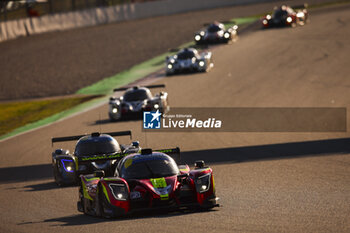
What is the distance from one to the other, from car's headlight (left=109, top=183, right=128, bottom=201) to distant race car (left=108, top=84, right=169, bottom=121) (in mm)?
18077

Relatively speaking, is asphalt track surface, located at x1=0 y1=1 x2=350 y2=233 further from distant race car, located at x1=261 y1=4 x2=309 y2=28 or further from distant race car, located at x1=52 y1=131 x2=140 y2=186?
distant race car, located at x1=261 y1=4 x2=309 y2=28

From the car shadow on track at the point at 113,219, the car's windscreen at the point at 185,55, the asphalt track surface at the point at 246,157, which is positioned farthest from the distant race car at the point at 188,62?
the car shadow on track at the point at 113,219

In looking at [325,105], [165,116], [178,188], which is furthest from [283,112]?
[178,188]

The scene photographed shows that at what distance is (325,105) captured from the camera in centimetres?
3456

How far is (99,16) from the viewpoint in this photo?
A: 74.4 meters

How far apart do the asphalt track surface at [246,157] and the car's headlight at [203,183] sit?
1.73 feet

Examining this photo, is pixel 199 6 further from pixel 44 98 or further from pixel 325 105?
pixel 325 105

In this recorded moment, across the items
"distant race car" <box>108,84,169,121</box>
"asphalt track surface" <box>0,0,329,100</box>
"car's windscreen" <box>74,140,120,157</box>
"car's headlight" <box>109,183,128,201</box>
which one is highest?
"car's headlight" <box>109,183,128,201</box>

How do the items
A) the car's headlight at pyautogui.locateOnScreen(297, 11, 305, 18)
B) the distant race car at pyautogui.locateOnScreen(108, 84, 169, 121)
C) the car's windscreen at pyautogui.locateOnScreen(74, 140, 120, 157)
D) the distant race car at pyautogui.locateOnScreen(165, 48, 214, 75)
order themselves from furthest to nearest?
the car's headlight at pyautogui.locateOnScreen(297, 11, 305, 18) → the distant race car at pyautogui.locateOnScreen(165, 48, 214, 75) → the distant race car at pyautogui.locateOnScreen(108, 84, 169, 121) → the car's windscreen at pyautogui.locateOnScreen(74, 140, 120, 157)

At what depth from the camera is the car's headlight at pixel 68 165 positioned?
21453mm

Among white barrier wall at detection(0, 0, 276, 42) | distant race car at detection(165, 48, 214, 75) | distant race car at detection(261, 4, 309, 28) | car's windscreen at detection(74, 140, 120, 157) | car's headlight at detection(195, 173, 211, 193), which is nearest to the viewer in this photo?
car's headlight at detection(195, 173, 211, 193)

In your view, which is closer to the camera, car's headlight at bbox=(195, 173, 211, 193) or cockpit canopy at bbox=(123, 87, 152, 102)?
car's headlight at bbox=(195, 173, 211, 193)

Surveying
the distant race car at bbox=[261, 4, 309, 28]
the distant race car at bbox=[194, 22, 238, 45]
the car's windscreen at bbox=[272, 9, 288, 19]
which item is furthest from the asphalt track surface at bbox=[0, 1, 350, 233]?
the distant race car at bbox=[261, 4, 309, 28]

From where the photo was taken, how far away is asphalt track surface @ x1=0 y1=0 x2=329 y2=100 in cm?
4871
